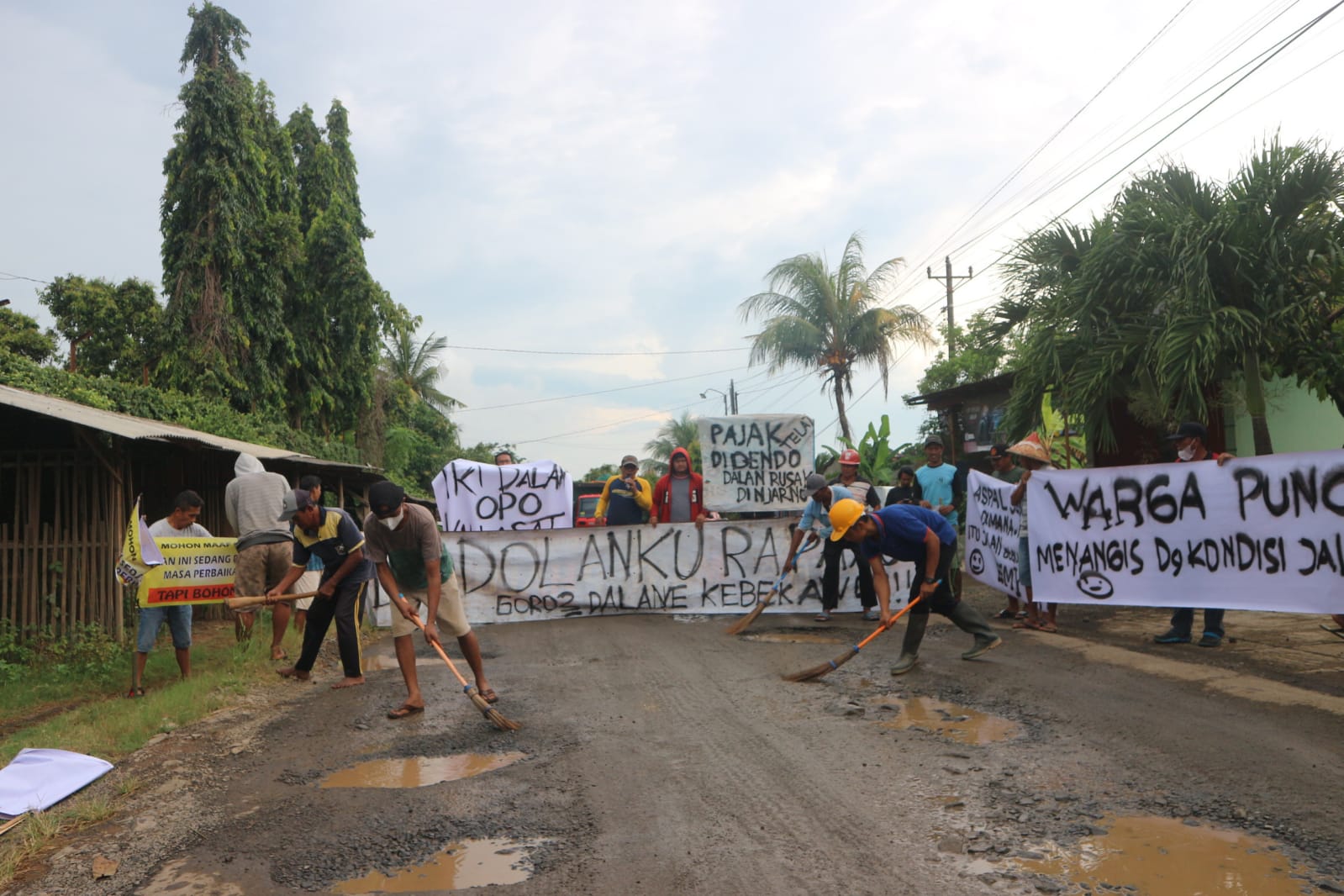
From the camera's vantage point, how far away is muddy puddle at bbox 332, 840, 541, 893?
11.4 ft

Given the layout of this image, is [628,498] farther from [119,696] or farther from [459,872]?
[459,872]

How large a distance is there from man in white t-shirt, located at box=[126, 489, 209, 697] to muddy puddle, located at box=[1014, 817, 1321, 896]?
648cm

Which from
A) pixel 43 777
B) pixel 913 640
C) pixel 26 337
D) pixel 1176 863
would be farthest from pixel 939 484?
pixel 26 337

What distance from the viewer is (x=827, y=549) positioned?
1023 centimetres

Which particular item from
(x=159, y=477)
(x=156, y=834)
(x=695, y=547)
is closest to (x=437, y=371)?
(x=159, y=477)

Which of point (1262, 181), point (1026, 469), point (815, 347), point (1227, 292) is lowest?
point (1026, 469)

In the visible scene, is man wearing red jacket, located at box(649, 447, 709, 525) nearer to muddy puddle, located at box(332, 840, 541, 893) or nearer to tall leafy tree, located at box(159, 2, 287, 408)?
muddy puddle, located at box(332, 840, 541, 893)

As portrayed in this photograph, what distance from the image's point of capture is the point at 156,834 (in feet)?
13.7

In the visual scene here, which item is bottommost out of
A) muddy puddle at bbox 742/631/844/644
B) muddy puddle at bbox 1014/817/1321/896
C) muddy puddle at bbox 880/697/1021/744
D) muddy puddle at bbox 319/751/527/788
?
muddy puddle at bbox 1014/817/1321/896

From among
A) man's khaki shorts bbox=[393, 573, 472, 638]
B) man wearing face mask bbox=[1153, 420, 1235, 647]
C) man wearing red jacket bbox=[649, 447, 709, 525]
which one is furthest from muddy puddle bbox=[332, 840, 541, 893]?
man wearing red jacket bbox=[649, 447, 709, 525]

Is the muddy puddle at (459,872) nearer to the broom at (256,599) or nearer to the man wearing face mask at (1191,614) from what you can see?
the broom at (256,599)

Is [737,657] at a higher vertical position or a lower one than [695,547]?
lower

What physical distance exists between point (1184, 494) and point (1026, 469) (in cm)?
168

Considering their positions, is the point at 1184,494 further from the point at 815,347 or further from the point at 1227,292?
the point at 815,347
